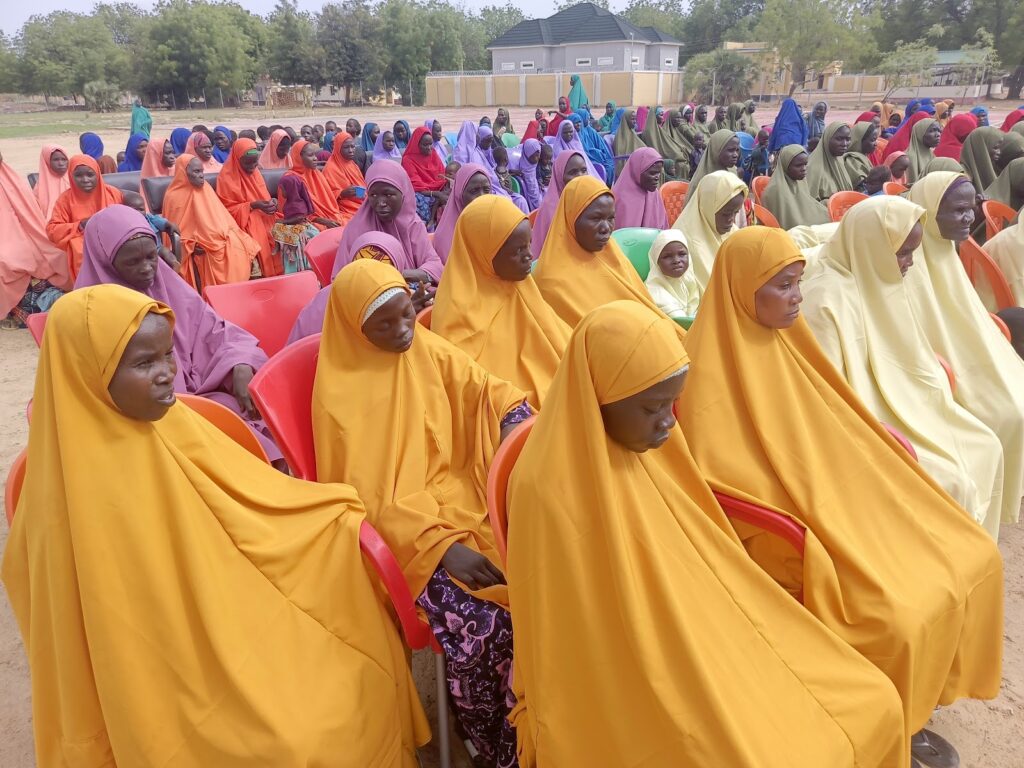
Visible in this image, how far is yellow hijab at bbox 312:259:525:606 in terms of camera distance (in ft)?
8.05

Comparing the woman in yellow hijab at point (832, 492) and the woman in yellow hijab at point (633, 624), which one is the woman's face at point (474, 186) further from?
the woman in yellow hijab at point (633, 624)

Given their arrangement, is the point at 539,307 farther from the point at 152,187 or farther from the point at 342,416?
the point at 152,187

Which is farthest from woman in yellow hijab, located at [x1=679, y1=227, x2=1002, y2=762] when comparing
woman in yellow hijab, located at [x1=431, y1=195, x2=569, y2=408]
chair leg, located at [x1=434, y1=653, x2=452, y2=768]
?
chair leg, located at [x1=434, y1=653, x2=452, y2=768]

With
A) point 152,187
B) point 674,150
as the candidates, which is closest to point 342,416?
point 152,187

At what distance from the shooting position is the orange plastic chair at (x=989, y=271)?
418cm

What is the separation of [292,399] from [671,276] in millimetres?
2764

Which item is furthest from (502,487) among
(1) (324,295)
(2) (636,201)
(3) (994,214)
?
(3) (994,214)

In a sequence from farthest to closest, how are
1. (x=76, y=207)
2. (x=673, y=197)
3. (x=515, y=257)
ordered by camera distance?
(x=673, y=197) → (x=76, y=207) → (x=515, y=257)

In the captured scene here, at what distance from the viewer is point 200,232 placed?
671 cm

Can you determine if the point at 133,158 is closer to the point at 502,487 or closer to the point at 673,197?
the point at 673,197

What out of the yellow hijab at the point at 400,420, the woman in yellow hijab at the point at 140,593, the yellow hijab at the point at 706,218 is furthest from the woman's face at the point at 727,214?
the woman in yellow hijab at the point at 140,593

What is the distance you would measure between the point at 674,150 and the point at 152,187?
28.6ft

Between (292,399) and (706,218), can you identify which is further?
(706,218)

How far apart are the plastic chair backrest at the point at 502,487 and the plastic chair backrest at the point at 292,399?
87 centimetres
